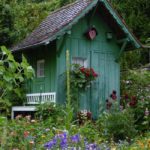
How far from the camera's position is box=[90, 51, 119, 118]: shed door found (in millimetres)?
13945

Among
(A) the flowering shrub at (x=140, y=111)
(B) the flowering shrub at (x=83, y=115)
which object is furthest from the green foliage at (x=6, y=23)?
(A) the flowering shrub at (x=140, y=111)

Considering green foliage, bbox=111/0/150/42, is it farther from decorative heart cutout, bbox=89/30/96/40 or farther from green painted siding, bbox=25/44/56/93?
green painted siding, bbox=25/44/56/93

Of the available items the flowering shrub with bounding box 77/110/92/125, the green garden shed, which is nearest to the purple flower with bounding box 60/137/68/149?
the flowering shrub with bounding box 77/110/92/125

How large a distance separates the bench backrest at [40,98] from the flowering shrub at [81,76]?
846 mm

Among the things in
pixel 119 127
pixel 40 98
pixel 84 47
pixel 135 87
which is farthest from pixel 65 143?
pixel 135 87

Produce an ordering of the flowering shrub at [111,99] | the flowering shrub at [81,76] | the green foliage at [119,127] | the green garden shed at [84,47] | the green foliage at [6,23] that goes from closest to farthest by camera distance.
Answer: the green foliage at [119,127], the flowering shrub at [81,76], the flowering shrub at [111,99], the green garden shed at [84,47], the green foliage at [6,23]

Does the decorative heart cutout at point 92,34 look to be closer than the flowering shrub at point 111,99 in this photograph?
No

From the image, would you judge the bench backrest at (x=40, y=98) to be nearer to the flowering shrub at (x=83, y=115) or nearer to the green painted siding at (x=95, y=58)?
the green painted siding at (x=95, y=58)

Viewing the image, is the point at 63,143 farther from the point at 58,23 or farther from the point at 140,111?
the point at 58,23

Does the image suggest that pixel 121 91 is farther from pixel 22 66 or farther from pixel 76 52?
pixel 22 66

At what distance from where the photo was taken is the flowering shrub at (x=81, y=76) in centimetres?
1272

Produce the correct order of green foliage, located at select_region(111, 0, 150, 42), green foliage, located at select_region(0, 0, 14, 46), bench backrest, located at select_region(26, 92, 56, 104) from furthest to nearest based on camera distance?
1. green foliage, located at select_region(111, 0, 150, 42)
2. green foliage, located at select_region(0, 0, 14, 46)
3. bench backrest, located at select_region(26, 92, 56, 104)

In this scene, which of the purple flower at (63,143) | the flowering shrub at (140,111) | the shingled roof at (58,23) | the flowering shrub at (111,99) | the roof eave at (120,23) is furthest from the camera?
the roof eave at (120,23)

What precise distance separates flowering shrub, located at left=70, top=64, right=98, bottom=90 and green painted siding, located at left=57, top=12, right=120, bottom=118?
0.60 meters
